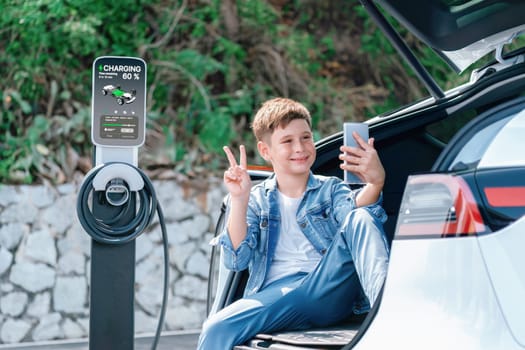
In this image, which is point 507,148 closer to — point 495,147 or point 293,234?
point 495,147

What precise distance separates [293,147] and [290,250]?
0.42 m

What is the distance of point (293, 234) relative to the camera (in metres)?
3.49

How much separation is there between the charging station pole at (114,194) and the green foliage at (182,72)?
4.36 m

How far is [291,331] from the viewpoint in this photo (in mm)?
3197

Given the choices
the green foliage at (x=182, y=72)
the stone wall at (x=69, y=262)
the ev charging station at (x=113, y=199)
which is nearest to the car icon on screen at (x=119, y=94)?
the ev charging station at (x=113, y=199)

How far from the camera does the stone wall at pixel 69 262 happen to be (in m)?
7.76

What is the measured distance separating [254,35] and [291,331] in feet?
23.2

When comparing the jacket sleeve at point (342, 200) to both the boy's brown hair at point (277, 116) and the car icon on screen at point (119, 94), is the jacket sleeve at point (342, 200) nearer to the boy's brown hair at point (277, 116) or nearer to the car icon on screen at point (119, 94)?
the boy's brown hair at point (277, 116)

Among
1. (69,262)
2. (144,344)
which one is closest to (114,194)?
(144,344)

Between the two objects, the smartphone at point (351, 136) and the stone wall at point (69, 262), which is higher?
the smartphone at point (351, 136)

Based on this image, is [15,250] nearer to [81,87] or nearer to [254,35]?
[81,87]

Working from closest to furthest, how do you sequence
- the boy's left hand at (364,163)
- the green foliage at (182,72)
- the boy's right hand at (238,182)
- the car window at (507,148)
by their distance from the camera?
the car window at (507,148)
the boy's left hand at (364,163)
the boy's right hand at (238,182)
the green foliage at (182,72)

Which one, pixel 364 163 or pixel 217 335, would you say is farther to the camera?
pixel 217 335

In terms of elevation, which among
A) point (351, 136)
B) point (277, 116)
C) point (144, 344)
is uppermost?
point (277, 116)
